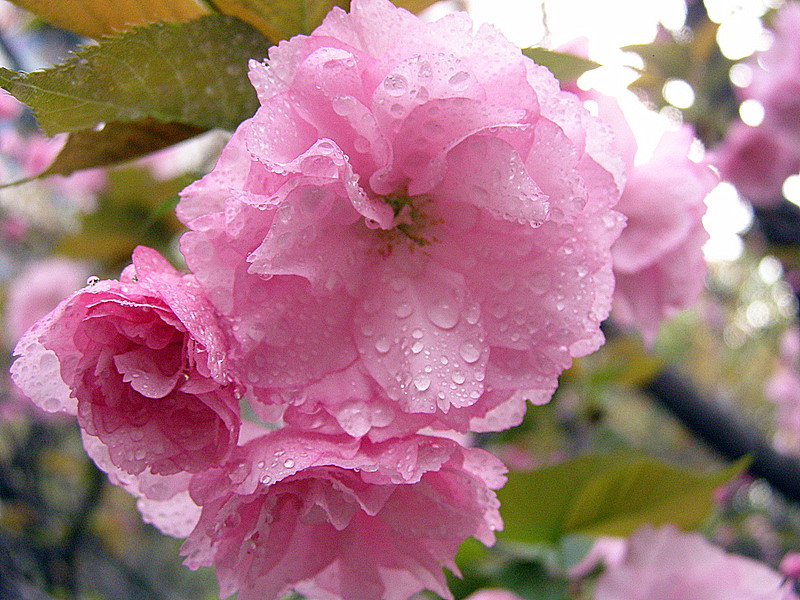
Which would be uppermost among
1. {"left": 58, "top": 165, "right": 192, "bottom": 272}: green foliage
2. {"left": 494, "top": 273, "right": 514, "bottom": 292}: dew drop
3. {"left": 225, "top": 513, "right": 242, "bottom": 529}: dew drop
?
{"left": 494, "top": 273, "right": 514, "bottom": 292}: dew drop

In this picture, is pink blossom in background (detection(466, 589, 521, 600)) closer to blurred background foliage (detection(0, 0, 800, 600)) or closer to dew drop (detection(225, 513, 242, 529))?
blurred background foliage (detection(0, 0, 800, 600))

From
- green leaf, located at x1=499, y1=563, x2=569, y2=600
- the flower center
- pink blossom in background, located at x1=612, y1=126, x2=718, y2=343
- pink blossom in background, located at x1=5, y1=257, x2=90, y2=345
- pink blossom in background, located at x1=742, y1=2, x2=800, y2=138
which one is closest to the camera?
the flower center

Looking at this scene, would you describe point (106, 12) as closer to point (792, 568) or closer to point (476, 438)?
point (792, 568)

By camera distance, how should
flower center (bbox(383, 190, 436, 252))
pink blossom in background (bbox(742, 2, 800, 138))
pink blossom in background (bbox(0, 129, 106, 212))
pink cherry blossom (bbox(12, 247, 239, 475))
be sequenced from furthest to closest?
pink blossom in background (bbox(0, 129, 106, 212)), pink blossom in background (bbox(742, 2, 800, 138)), flower center (bbox(383, 190, 436, 252)), pink cherry blossom (bbox(12, 247, 239, 475))

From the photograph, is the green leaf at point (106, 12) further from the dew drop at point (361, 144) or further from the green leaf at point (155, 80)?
the dew drop at point (361, 144)

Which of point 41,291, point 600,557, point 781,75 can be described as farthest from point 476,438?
point 41,291

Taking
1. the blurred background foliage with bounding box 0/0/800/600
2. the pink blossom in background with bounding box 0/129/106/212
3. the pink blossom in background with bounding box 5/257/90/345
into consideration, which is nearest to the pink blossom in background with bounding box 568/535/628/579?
the blurred background foliage with bounding box 0/0/800/600
